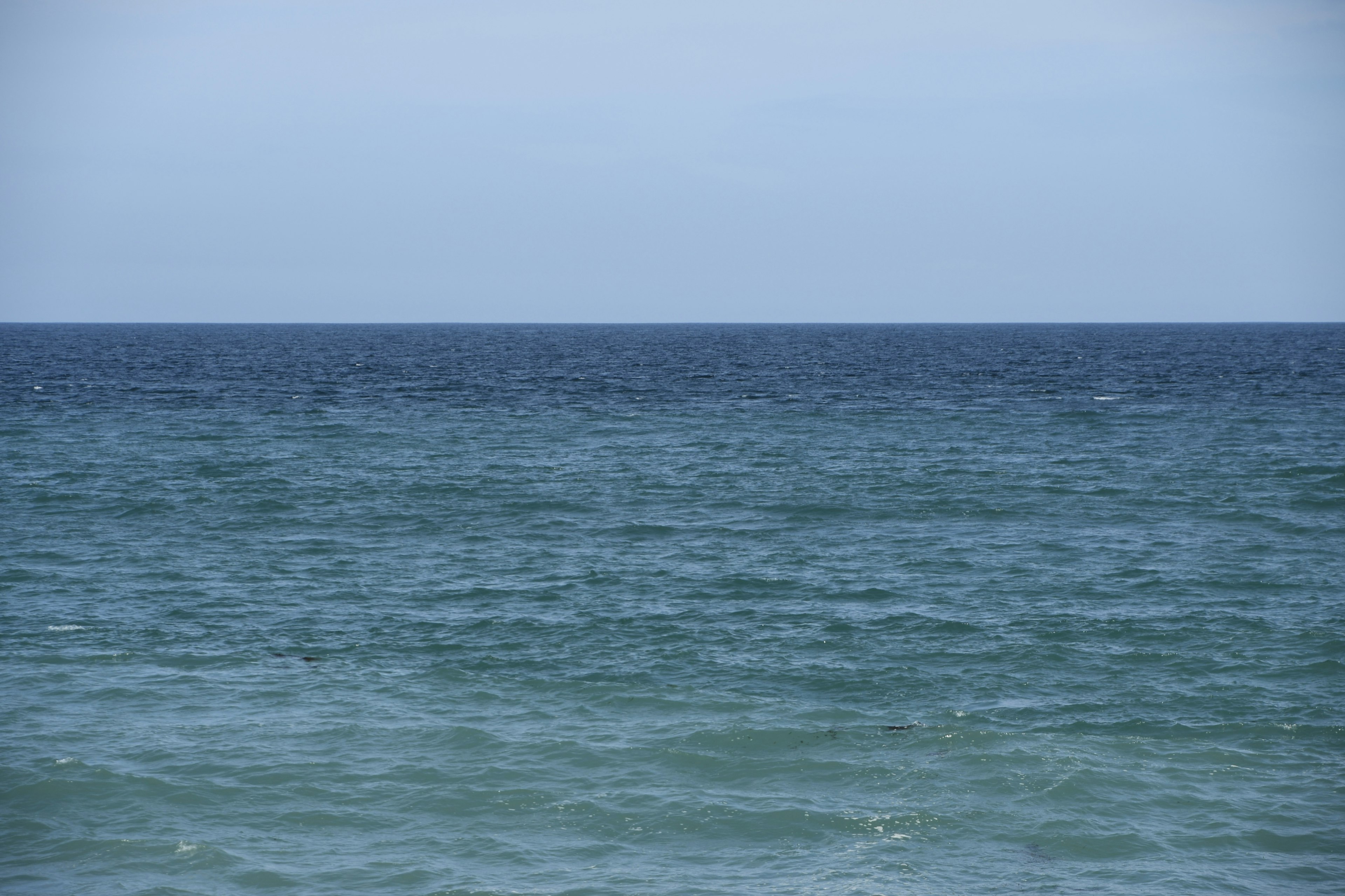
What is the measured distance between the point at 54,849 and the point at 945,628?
16506mm

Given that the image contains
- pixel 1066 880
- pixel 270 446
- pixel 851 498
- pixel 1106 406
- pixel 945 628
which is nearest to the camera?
pixel 1066 880

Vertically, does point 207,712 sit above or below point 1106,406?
below

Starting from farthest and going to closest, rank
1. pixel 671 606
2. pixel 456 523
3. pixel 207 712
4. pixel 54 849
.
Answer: pixel 456 523
pixel 671 606
pixel 207 712
pixel 54 849

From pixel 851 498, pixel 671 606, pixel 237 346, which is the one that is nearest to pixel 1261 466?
pixel 851 498

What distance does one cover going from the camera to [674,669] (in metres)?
20.3

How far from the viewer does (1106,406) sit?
64938mm

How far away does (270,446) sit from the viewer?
5016 centimetres

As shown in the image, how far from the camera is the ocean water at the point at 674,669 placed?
13594mm

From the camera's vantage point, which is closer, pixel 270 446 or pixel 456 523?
pixel 456 523

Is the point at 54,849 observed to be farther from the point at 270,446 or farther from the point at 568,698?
the point at 270,446

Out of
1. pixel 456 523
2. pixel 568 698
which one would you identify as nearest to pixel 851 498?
pixel 456 523

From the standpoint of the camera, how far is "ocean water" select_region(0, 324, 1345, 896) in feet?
44.6

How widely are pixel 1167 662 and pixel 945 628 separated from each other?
14.2 ft

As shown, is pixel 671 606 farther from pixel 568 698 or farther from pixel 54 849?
pixel 54 849
